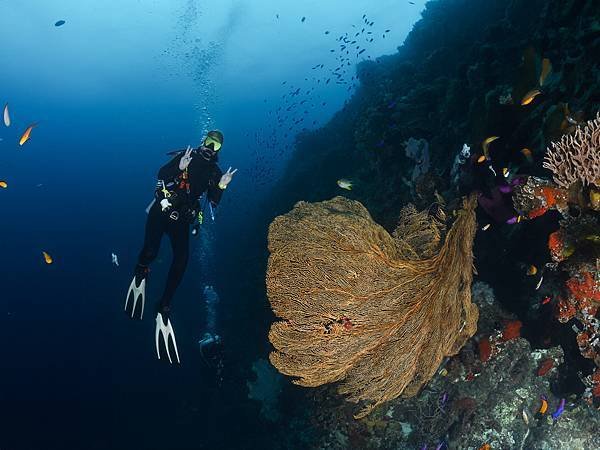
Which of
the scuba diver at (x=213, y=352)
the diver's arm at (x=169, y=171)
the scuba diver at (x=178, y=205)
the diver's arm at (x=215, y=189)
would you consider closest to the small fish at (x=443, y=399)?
the scuba diver at (x=178, y=205)

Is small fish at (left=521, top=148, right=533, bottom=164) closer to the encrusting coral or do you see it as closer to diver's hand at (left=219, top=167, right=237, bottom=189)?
the encrusting coral

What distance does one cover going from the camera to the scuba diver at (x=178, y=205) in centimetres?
→ 663

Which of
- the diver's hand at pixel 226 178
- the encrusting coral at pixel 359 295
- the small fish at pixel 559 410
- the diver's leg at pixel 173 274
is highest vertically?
the diver's hand at pixel 226 178

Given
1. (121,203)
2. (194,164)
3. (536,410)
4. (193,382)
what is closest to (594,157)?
(536,410)

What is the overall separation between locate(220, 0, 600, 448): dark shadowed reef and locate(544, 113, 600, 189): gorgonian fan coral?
0.38m

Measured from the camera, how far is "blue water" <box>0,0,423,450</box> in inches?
647

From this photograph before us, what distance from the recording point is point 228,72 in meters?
104

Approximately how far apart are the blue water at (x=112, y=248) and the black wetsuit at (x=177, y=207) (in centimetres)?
645

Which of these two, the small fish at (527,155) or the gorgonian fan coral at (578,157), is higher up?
the small fish at (527,155)

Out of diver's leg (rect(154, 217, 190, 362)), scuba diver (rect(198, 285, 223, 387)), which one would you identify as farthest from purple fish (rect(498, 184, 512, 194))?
scuba diver (rect(198, 285, 223, 387))

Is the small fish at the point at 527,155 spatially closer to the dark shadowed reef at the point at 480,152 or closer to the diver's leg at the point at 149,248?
the dark shadowed reef at the point at 480,152

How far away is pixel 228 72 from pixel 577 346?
11166 centimetres

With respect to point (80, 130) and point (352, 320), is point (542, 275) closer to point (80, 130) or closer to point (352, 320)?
point (352, 320)

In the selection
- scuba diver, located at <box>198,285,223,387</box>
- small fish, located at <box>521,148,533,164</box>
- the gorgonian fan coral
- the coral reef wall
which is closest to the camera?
the gorgonian fan coral
